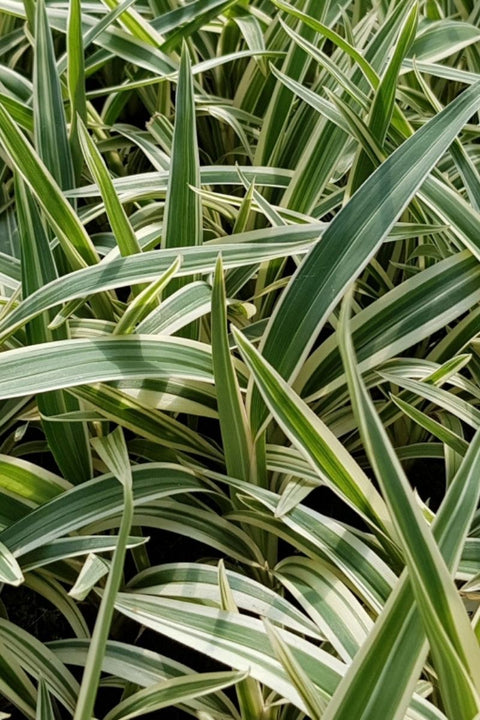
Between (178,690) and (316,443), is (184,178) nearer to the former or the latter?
(316,443)

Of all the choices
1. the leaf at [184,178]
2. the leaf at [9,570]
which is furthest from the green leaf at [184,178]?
the leaf at [9,570]

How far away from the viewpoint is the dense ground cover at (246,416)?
1.79 ft

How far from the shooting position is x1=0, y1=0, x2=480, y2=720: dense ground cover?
1.79ft

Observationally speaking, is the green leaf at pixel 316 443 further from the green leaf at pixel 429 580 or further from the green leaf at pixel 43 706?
the green leaf at pixel 43 706

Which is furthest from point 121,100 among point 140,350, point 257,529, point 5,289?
point 257,529

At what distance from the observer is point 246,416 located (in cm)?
70

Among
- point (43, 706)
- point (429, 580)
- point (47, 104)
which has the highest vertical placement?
point (47, 104)

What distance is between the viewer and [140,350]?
0.67 metres

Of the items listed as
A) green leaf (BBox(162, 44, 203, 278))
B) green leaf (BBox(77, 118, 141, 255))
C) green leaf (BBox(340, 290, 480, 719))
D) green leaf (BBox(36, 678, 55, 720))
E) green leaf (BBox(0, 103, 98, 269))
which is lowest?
green leaf (BBox(36, 678, 55, 720))

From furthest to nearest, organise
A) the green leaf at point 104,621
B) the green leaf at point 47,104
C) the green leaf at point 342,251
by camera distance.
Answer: the green leaf at point 47,104 < the green leaf at point 342,251 < the green leaf at point 104,621

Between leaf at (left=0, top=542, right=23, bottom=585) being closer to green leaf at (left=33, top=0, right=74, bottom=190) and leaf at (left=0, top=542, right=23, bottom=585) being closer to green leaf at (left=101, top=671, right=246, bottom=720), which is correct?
green leaf at (left=101, top=671, right=246, bottom=720)

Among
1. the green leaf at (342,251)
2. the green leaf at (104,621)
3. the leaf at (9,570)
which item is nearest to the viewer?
the green leaf at (104,621)

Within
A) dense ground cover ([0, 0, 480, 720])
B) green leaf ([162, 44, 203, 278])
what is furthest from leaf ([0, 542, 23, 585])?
green leaf ([162, 44, 203, 278])

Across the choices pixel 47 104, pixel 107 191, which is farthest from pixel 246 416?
pixel 47 104
